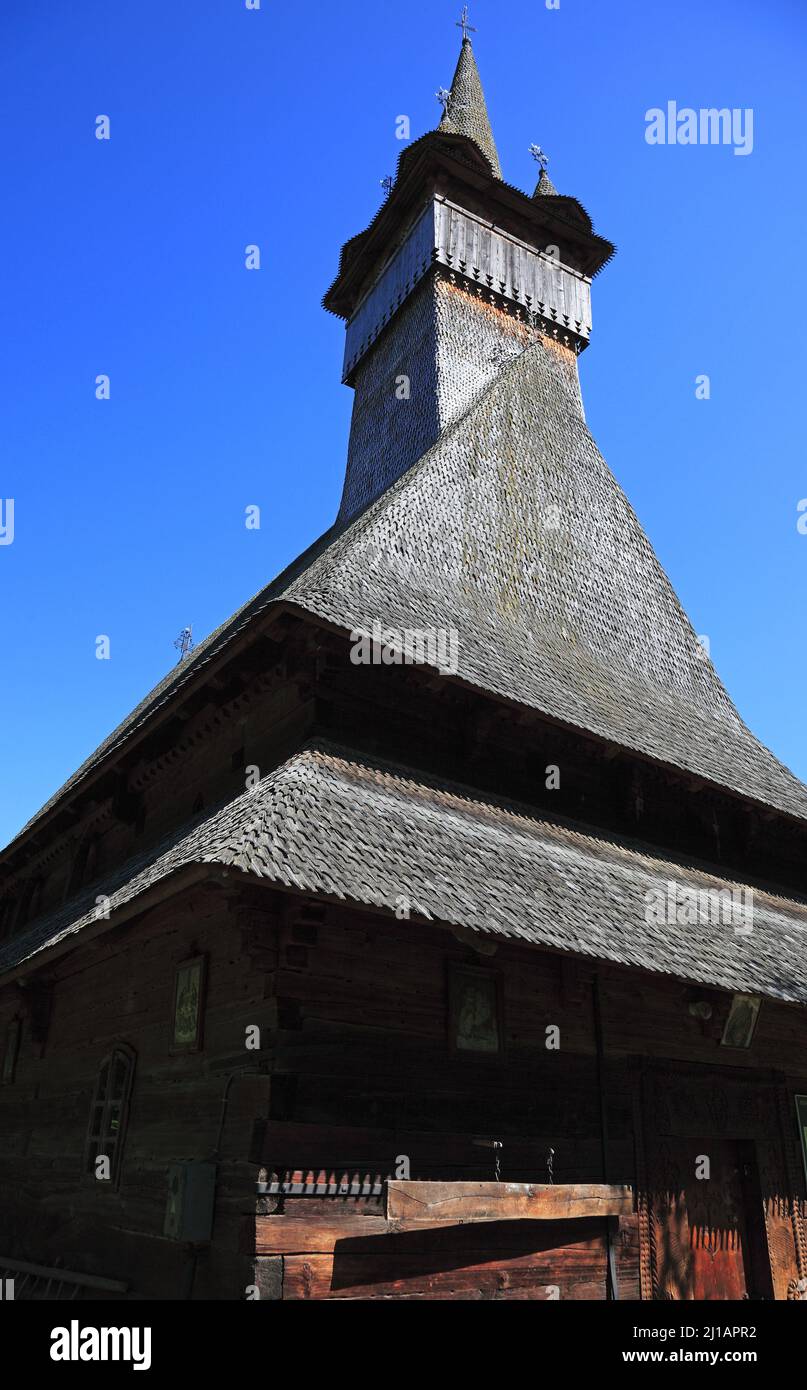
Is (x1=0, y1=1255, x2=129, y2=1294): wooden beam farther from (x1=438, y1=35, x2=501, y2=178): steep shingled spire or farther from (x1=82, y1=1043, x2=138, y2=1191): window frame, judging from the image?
(x1=438, y1=35, x2=501, y2=178): steep shingled spire

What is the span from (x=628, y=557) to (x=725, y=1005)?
868 centimetres

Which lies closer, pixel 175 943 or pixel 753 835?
pixel 175 943

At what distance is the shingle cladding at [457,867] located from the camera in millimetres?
6906

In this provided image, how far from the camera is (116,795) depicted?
1275cm

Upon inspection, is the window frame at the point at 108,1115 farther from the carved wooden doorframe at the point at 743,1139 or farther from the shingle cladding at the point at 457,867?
the carved wooden doorframe at the point at 743,1139

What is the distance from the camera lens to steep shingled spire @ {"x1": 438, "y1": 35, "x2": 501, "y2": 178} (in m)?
22.8

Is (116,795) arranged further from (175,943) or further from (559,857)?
(559,857)

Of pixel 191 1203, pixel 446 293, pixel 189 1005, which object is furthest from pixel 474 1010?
pixel 446 293

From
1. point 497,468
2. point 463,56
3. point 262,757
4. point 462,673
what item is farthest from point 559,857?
point 463,56

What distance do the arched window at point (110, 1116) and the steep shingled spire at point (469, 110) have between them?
21.7m

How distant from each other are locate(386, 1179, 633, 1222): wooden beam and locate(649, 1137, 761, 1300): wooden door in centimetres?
84

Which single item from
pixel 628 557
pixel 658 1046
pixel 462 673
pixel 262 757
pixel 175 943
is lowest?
pixel 658 1046

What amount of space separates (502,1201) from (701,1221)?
126 inches

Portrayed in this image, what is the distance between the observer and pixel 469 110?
78.2 ft
